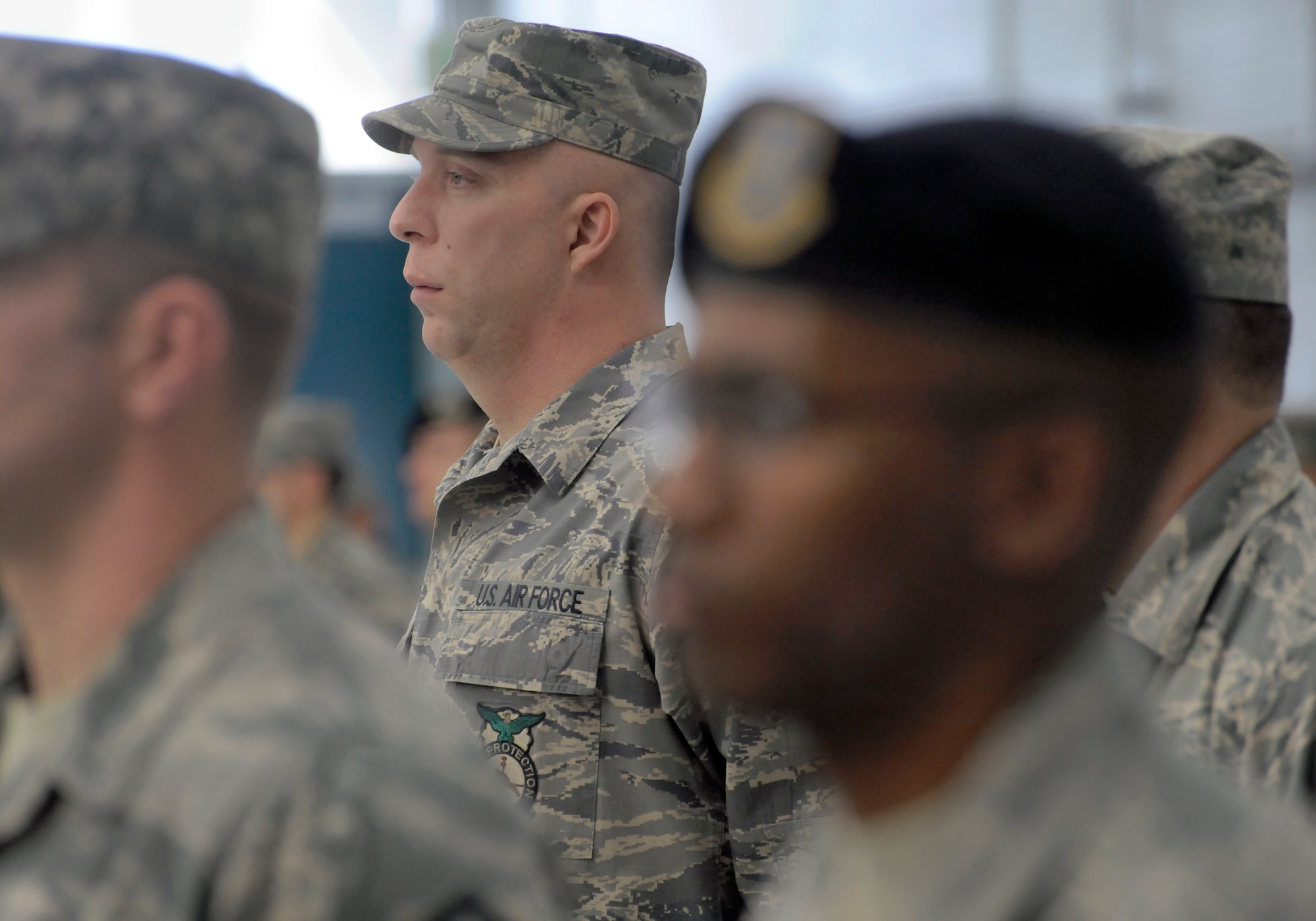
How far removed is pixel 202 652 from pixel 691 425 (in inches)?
14.4

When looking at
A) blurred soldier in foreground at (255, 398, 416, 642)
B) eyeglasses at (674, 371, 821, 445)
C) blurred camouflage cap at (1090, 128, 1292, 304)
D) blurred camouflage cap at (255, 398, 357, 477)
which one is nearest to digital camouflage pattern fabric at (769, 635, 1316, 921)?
eyeglasses at (674, 371, 821, 445)

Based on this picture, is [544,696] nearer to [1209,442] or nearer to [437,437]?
[1209,442]

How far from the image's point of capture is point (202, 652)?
980mm

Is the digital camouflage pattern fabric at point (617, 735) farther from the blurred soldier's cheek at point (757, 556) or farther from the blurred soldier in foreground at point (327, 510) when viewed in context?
the blurred soldier in foreground at point (327, 510)

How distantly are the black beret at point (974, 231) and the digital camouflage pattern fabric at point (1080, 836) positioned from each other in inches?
8.9

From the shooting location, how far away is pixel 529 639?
72.7 inches

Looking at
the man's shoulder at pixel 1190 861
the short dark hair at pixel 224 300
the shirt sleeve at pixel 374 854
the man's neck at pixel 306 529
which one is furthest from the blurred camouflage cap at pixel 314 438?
the man's shoulder at pixel 1190 861

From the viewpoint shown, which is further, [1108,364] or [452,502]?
[452,502]

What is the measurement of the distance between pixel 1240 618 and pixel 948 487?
1230mm

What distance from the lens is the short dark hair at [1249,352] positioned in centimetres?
202

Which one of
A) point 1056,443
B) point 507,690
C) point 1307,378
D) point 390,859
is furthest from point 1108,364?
point 1307,378

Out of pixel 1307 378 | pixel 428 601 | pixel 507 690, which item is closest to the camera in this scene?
pixel 507 690

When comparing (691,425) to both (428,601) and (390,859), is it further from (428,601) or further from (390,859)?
(428,601)

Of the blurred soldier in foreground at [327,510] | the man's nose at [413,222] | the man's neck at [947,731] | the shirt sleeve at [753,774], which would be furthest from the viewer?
the blurred soldier in foreground at [327,510]
